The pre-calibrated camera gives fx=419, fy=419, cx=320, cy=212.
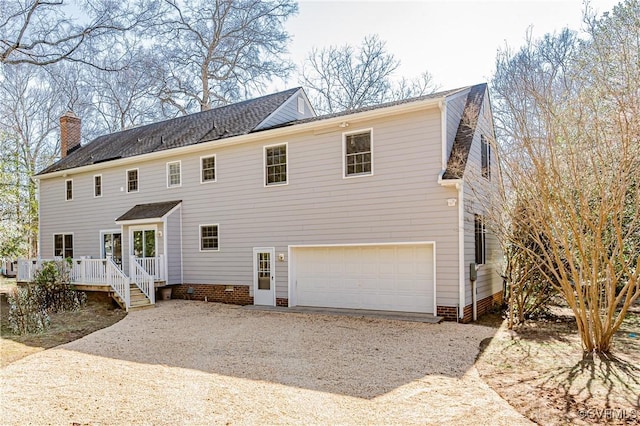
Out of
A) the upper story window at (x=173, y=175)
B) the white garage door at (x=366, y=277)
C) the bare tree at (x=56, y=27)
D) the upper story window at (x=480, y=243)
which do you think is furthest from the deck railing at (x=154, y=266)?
the upper story window at (x=480, y=243)

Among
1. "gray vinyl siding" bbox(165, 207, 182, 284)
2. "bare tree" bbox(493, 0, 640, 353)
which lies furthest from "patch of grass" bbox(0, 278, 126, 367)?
"bare tree" bbox(493, 0, 640, 353)

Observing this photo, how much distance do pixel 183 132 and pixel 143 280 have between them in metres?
6.31

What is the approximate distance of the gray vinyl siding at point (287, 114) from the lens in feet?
47.4

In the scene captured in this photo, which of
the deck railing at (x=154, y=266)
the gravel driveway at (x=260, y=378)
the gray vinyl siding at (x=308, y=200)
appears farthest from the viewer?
the deck railing at (x=154, y=266)

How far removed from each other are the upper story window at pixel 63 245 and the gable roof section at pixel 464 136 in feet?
53.0

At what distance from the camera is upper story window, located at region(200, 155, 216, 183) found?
14216 mm

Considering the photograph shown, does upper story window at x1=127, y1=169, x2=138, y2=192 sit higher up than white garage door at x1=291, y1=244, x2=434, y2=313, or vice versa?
upper story window at x1=127, y1=169, x2=138, y2=192

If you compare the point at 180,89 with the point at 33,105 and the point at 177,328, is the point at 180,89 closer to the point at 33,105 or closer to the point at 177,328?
the point at 33,105

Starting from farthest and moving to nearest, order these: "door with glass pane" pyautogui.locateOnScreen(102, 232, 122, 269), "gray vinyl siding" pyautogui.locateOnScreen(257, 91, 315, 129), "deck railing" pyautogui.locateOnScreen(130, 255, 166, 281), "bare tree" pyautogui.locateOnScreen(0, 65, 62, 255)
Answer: "bare tree" pyautogui.locateOnScreen(0, 65, 62, 255)
"door with glass pane" pyautogui.locateOnScreen(102, 232, 122, 269)
"gray vinyl siding" pyautogui.locateOnScreen(257, 91, 315, 129)
"deck railing" pyautogui.locateOnScreen(130, 255, 166, 281)

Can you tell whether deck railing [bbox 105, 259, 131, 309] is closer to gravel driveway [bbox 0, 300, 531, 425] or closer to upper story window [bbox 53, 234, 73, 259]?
gravel driveway [bbox 0, 300, 531, 425]

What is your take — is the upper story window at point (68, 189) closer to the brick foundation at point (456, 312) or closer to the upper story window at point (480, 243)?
the brick foundation at point (456, 312)

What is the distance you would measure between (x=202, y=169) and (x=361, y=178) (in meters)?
6.08

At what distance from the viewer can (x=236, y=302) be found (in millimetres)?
13258

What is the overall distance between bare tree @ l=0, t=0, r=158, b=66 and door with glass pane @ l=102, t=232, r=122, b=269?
709 cm
